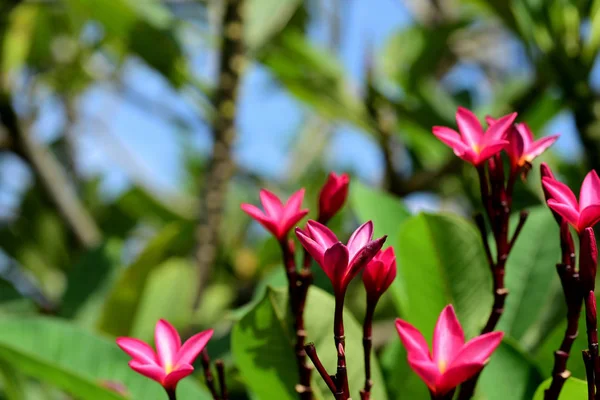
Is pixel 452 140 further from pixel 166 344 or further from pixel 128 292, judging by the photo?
pixel 128 292

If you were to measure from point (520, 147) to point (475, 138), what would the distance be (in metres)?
0.04

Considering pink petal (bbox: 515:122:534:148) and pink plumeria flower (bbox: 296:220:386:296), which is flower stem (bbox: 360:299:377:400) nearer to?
pink plumeria flower (bbox: 296:220:386:296)

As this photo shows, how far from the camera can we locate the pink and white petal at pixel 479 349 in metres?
0.33

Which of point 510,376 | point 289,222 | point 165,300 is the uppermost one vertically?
point 289,222

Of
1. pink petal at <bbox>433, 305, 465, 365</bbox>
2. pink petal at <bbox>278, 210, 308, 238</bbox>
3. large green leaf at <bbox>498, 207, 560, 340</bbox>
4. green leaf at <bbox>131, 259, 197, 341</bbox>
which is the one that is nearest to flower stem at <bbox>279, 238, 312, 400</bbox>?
pink petal at <bbox>278, 210, 308, 238</bbox>

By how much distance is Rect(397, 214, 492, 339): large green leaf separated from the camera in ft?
1.84

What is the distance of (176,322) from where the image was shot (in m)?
0.98

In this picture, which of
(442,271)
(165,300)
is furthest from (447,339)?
(165,300)

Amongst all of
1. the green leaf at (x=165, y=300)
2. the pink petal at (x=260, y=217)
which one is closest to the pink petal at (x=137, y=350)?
the pink petal at (x=260, y=217)

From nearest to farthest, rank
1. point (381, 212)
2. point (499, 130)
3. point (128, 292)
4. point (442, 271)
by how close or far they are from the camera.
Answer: point (499, 130), point (442, 271), point (381, 212), point (128, 292)

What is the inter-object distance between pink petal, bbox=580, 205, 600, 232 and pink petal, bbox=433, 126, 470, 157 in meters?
0.09

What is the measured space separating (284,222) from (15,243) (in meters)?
1.29

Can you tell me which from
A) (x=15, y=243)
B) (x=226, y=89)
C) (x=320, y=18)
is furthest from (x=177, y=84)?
(x=320, y=18)

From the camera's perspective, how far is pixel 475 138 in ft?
1.52
